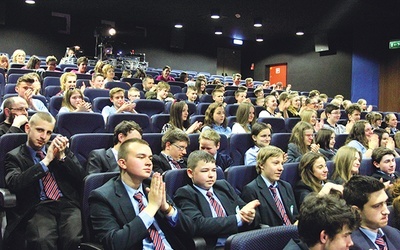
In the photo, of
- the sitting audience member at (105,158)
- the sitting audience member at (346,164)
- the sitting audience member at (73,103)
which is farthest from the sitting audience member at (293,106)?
the sitting audience member at (105,158)

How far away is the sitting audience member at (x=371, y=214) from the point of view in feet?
6.05

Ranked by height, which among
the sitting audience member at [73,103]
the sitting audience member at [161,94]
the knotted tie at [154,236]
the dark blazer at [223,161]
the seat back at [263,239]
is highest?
the sitting audience member at [161,94]

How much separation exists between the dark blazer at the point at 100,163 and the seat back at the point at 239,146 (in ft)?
4.19

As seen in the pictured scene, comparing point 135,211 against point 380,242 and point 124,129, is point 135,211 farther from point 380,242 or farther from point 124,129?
point 380,242

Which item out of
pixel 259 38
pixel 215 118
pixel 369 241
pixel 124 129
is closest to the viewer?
pixel 369 241

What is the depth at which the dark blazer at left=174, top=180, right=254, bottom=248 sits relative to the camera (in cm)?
213

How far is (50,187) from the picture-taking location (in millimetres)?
2357

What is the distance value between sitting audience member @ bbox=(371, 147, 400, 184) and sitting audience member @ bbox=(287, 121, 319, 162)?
0.47 meters

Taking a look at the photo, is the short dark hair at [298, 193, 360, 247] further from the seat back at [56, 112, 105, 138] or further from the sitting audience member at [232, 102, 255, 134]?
the sitting audience member at [232, 102, 255, 134]

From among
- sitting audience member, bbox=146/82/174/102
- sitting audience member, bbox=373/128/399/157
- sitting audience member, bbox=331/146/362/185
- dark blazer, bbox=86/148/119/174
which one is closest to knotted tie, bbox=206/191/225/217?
dark blazer, bbox=86/148/119/174

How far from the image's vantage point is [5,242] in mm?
2074

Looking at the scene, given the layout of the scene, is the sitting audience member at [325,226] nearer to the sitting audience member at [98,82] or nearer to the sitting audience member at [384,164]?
the sitting audience member at [384,164]

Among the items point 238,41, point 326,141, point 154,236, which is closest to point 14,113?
point 154,236

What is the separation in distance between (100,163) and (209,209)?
79 cm
